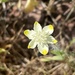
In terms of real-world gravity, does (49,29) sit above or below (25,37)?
above

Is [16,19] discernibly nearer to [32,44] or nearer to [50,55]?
[50,55]

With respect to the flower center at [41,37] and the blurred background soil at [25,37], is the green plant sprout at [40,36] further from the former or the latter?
the blurred background soil at [25,37]

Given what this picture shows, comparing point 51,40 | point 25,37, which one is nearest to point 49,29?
point 51,40

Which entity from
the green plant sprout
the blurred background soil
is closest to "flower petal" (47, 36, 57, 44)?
the green plant sprout

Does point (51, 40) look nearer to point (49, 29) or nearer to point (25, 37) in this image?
point (49, 29)

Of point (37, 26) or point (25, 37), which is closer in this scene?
point (37, 26)

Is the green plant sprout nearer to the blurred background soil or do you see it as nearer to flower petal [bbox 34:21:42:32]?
flower petal [bbox 34:21:42:32]

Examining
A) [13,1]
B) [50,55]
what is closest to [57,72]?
[50,55]

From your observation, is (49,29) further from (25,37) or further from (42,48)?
(25,37)

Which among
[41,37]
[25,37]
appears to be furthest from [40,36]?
[25,37]
